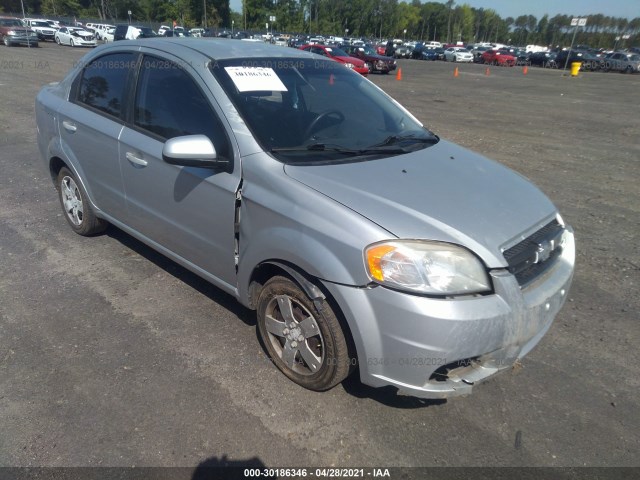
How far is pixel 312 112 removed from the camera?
10.4ft

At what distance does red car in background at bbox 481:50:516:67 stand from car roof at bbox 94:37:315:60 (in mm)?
47176

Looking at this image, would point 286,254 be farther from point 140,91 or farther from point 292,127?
point 140,91

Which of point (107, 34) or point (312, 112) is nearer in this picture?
point (312, 112)

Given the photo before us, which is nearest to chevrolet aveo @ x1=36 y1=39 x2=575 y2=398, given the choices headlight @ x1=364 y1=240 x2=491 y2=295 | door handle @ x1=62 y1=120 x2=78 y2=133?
headlight @ x1=364 y1=240 x2=491 y2=295

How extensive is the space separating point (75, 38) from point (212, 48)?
130ft

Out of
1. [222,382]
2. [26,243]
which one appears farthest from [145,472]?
[26,243]

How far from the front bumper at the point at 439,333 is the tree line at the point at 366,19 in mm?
91554

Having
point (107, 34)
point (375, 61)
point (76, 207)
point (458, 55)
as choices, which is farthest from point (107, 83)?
point (458, 55)

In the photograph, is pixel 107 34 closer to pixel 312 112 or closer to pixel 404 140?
pixel 312 112

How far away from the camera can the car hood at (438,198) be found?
2.27 m

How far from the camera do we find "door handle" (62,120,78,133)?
4027 mm

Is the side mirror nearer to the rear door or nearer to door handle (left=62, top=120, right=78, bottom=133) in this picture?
the rear door

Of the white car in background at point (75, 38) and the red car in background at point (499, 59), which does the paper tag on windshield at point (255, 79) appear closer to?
the white car in background at point (75, 38)

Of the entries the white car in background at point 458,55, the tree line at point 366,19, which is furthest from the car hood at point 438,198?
the tree line at point 366,19
